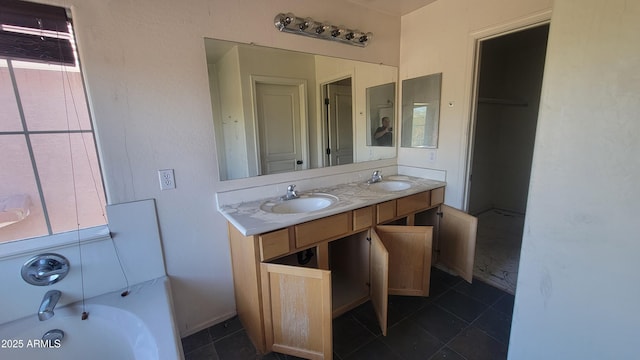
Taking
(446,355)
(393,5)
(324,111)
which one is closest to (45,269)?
(324,111)

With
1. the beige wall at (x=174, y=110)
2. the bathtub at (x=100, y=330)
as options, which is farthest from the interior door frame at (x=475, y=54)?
the bathtub at (x=100, y=330)

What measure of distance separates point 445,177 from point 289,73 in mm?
1580

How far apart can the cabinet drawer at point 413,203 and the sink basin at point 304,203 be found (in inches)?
21.3

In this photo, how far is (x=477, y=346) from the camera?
1558mm

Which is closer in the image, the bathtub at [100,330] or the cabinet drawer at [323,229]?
the bathtub at [100,330]

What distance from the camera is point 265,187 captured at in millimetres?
1898

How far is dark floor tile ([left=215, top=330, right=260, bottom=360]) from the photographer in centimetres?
155

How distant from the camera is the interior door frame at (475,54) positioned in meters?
1.69

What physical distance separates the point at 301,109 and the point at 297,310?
1410 millimetres

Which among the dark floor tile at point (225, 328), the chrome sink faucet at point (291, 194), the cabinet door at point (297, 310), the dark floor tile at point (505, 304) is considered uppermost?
the chrome sink faucet at point (291, 194)

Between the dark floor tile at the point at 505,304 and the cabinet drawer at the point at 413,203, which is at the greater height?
the cabinet drawer at the point at 413,203

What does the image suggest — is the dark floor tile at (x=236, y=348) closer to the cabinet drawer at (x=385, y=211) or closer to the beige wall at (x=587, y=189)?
the cabinet drawer at (x=385, y=211)

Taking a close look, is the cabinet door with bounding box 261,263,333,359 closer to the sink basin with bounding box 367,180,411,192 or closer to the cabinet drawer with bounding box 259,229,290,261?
the cabinet drawer with bounding box 259,229,290,261

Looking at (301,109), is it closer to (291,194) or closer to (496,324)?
(291,194)
